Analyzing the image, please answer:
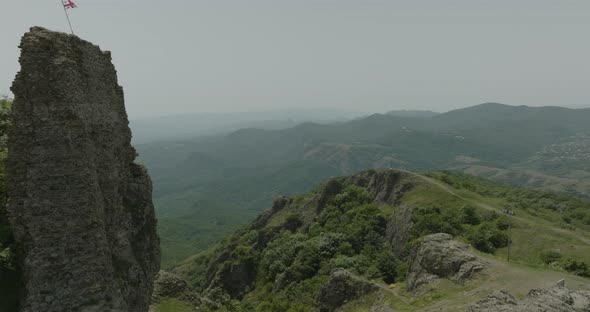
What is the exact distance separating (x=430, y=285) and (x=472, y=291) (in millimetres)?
5294

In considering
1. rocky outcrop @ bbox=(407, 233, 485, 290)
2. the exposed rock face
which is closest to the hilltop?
rocky outcrop @ bbox=(407, 233, 485, 290)

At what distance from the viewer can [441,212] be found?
58.9m

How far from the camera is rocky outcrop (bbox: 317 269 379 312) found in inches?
1577

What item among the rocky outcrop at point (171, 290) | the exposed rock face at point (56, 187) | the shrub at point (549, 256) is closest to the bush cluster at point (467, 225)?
the shrub at point (549, 256)

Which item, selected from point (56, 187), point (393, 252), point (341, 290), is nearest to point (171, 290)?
point (341, 290)

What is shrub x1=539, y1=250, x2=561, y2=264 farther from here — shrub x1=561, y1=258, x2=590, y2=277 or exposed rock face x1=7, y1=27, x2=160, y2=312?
exposed rock face x1=7, y1=27, x2=160, y2=312

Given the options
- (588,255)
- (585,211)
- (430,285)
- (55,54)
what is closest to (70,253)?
(55,54)

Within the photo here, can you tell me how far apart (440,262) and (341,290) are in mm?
10537

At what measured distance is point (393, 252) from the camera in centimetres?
5866

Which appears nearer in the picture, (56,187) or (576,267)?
(56,187)

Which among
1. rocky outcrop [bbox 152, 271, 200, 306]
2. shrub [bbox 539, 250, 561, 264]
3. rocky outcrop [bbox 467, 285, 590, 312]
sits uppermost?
rocky outcrop [bbox 467, 285, 590, 312]

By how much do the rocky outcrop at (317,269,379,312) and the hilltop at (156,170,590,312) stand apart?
10cm

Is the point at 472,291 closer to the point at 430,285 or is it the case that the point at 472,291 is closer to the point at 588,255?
the point at 430,285

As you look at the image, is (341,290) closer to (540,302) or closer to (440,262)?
(440,262)
